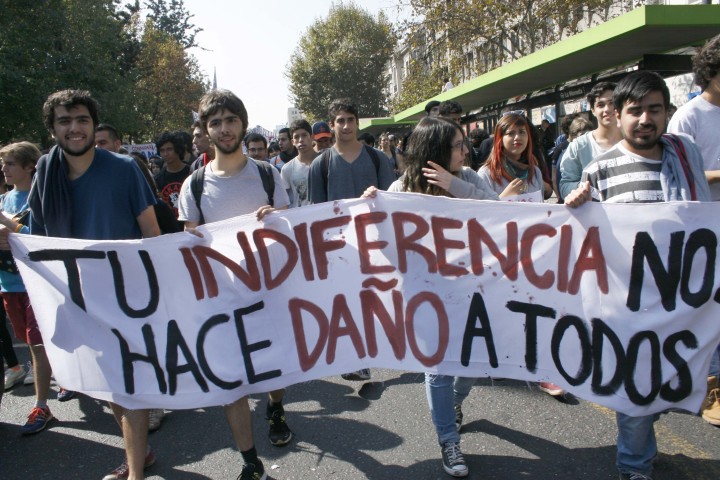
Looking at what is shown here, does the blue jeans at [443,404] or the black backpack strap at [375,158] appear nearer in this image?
the blue jeans at [443,404]

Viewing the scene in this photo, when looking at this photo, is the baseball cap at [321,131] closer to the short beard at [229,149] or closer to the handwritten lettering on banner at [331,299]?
the short beard at [229,149]

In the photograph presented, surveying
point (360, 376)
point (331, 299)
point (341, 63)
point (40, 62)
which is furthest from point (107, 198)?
point (341, 63)

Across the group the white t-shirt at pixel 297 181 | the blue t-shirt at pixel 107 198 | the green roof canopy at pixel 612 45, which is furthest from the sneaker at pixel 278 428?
the green roof canopy at pixel 612 45

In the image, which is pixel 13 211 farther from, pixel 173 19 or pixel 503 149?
pixel 173 19

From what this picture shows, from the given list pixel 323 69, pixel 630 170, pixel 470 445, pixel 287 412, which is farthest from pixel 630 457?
pixel 323 69

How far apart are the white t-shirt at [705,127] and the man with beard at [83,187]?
298 centimetres

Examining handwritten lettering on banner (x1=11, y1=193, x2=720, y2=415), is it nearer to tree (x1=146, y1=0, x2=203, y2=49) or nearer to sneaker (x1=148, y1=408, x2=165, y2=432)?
sneaker (x1=148, y1=408, x2=165, y2=432)

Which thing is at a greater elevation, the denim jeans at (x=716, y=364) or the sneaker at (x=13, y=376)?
the denim jeans at (x=716, y=364)

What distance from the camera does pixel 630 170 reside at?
107 inches

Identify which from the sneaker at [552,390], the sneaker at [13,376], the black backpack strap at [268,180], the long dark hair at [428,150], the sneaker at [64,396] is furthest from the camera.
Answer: the sneaker at [13,376]

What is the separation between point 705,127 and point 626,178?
90 cm

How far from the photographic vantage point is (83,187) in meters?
2.99

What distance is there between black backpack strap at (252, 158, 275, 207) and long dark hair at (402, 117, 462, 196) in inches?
28.5

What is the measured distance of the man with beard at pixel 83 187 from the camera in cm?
296
